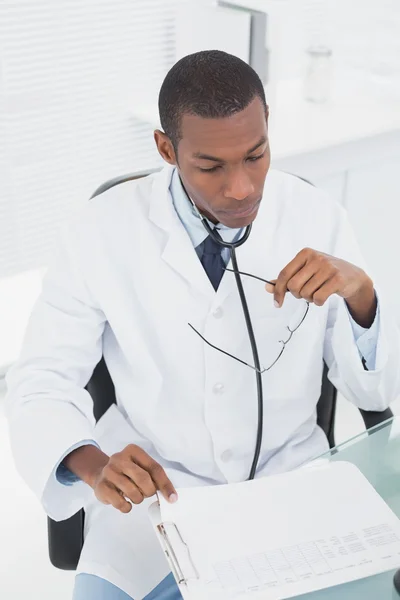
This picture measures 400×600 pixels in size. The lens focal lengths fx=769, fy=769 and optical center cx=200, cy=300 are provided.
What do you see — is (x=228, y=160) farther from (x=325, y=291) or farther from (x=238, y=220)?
(x=325, y=291)

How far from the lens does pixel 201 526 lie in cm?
99

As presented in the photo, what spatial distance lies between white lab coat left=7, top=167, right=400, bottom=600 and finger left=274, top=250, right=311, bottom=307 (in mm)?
172

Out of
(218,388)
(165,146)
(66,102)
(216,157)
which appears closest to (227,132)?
(216,157)

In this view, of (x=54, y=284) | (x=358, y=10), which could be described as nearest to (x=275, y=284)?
(x=54, y=284)

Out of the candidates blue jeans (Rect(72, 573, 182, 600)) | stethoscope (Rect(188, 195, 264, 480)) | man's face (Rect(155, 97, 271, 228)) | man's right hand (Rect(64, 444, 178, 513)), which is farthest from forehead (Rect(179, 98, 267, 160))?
blue jeans (Rect(72, 573, 182, 600))

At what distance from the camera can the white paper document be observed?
0.92 metres

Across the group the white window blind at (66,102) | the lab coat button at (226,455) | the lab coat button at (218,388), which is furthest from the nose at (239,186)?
the white window blind at (66,102)

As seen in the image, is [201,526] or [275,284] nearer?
[201,526]

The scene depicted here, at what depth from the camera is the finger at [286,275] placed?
109 centimetres

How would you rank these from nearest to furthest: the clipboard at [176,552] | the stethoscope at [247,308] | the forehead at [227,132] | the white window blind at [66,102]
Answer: the clipboard at [176,552] < the forehead at [227,132] < the stethoscope at [247,308] < the white window blind at [66,102]

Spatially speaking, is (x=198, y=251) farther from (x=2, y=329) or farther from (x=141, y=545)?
(x=2, y=329)

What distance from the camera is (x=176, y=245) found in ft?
4.11

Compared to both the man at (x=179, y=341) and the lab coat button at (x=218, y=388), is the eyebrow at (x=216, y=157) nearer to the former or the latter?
the man at (x=179, y=341)

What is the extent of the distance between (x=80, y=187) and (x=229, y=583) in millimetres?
1669
